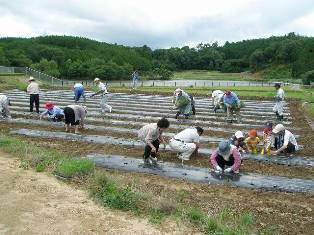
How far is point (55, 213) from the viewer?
591 centimetres

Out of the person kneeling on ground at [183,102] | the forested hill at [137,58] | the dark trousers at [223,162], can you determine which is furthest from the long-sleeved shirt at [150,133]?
the forested hill at [137,58]

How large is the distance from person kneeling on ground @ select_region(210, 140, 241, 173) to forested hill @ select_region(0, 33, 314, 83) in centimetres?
3610

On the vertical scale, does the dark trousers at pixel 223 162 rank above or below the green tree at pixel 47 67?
below

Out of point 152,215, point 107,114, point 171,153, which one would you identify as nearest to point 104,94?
point 107,114

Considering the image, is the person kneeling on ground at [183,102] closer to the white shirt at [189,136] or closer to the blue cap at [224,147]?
the white shirt at [189,136]

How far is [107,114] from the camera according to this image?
15984 mm

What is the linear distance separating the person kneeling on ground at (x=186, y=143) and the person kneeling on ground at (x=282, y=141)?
5.99 feet

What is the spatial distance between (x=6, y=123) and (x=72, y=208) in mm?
8288

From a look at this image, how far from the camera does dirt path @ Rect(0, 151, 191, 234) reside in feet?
17.7

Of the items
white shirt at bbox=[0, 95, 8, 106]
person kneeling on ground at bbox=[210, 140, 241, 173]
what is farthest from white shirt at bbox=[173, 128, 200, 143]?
white shirt at bbox=[0, 95, 8, 106]

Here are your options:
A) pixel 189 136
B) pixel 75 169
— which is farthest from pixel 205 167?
pixel 75 169

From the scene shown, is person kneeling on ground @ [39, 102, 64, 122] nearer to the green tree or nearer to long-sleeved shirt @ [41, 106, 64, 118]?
long-sleeved shirt @ [41, 106, 64, 118]

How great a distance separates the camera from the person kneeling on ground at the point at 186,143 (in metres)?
9.02

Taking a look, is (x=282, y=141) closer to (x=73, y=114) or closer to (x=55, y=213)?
(x=73, y=114)
